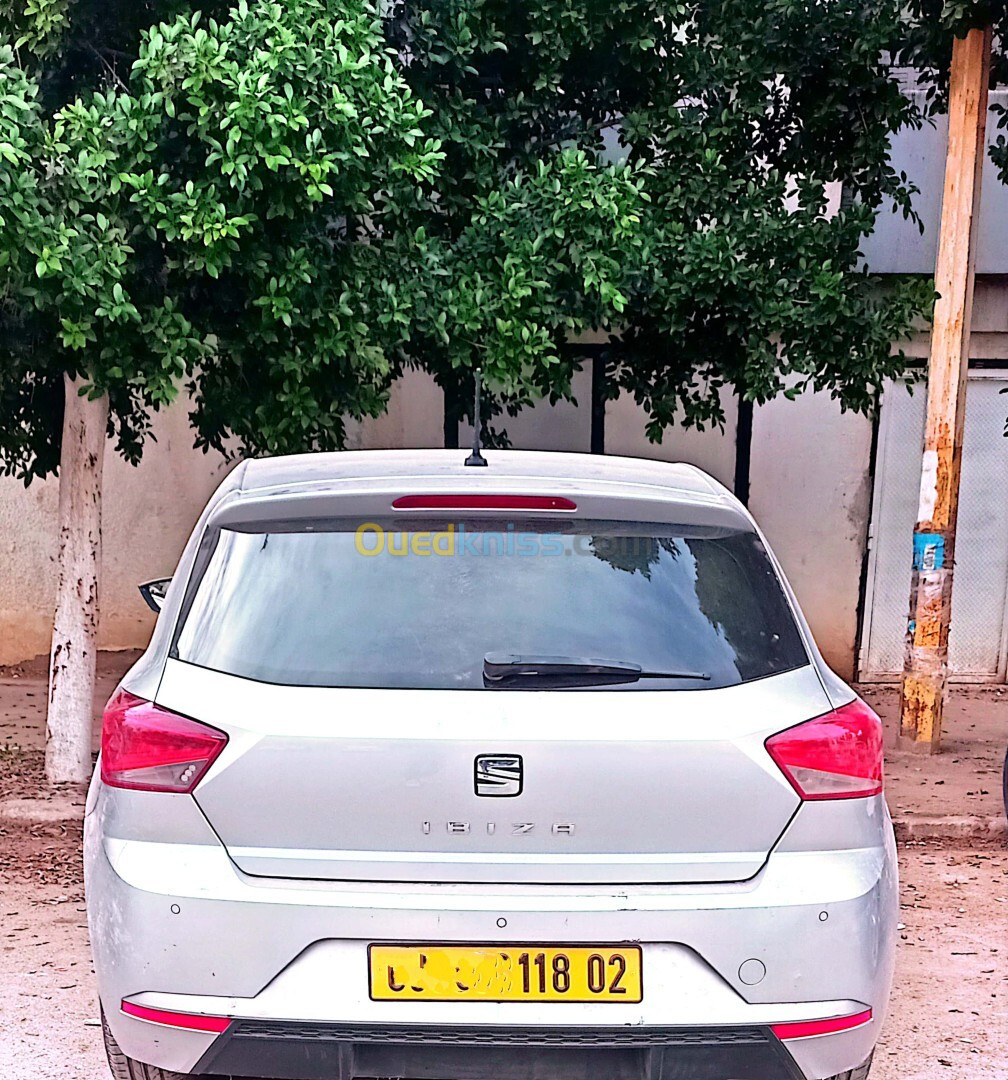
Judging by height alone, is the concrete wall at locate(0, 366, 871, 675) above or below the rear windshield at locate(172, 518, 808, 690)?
below

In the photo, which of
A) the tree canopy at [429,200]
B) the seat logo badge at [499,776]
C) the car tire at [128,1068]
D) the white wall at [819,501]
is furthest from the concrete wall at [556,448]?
the seat logo badge at [499,776]

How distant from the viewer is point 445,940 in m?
2.71

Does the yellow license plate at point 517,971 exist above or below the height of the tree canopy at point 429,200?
below

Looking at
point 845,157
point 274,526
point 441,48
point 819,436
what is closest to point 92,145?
point 441,48

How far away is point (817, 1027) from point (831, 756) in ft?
1.78

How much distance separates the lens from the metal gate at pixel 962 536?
11281 mm

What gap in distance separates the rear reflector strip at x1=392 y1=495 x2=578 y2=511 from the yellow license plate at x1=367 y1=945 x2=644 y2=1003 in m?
0.91

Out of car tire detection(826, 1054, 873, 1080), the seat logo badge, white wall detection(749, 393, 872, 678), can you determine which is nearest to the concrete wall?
white wall detection(749, 393, 872, 678)

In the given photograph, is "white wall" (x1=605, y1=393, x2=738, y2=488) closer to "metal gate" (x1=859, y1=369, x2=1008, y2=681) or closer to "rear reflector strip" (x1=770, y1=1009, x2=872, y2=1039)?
"metal gate" (x1=859, y1=369, x2=1008, y2=681)

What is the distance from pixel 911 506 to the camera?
11312 mm

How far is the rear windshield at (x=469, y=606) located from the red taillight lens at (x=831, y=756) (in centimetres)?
15

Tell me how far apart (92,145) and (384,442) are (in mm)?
5826

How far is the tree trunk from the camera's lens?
23.1 feet

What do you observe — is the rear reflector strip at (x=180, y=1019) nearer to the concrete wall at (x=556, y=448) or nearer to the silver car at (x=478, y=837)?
the silver car at (x=478, y=837)
